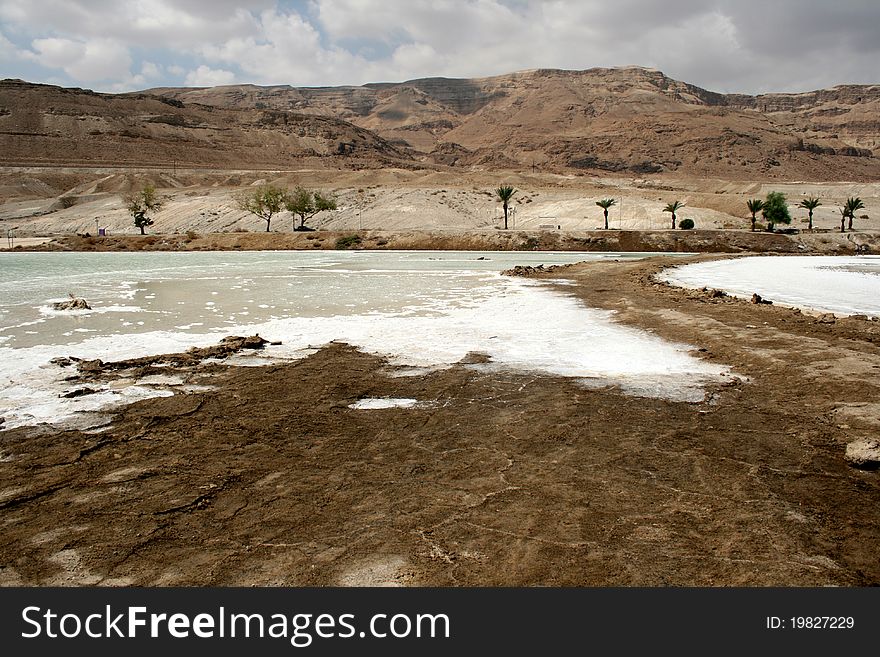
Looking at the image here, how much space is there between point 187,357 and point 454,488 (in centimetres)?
675

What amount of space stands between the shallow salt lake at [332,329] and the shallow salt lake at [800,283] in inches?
273

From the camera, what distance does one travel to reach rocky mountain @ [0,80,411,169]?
119m

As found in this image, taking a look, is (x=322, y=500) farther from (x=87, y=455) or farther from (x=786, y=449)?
(x=786, y=449)

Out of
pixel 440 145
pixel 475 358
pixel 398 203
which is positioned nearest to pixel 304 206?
pixel 398 203

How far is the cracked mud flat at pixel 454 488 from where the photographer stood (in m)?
3.99

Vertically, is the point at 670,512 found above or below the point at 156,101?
below

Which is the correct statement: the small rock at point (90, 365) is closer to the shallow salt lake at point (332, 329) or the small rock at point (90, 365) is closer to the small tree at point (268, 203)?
the shallow salt lake at point (332, 329)

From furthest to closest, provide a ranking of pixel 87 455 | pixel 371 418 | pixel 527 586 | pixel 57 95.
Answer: pixel 57 95 < pixel 371 418 < pixel 87 455 < pixel 527 586

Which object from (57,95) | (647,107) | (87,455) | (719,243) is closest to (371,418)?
(87,455)

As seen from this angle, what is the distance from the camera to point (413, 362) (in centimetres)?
1012

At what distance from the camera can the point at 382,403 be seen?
25.9 ft

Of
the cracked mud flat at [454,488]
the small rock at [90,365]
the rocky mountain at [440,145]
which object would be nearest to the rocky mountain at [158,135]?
the rocky mountain at [440,145]

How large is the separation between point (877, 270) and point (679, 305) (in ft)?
74.7
